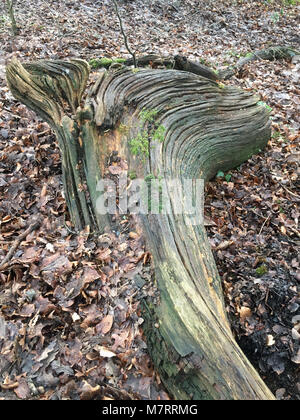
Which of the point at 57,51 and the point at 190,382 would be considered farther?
the point at 57,51

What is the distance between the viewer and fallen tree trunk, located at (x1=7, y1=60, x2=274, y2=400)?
249 centimetres

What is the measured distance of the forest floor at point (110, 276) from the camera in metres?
2.67

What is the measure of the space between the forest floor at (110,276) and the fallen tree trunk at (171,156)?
0.24 m

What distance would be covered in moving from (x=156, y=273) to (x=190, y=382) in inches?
37.1

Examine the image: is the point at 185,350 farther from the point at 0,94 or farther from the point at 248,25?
the point at 248,25

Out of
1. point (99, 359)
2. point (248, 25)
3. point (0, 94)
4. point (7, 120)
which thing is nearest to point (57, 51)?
point (0, 94)

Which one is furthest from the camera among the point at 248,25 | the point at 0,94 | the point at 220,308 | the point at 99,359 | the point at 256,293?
the point at 248,25

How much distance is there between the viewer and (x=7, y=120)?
228 inches

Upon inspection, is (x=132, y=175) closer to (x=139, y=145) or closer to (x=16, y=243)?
(x=139, y=145)
